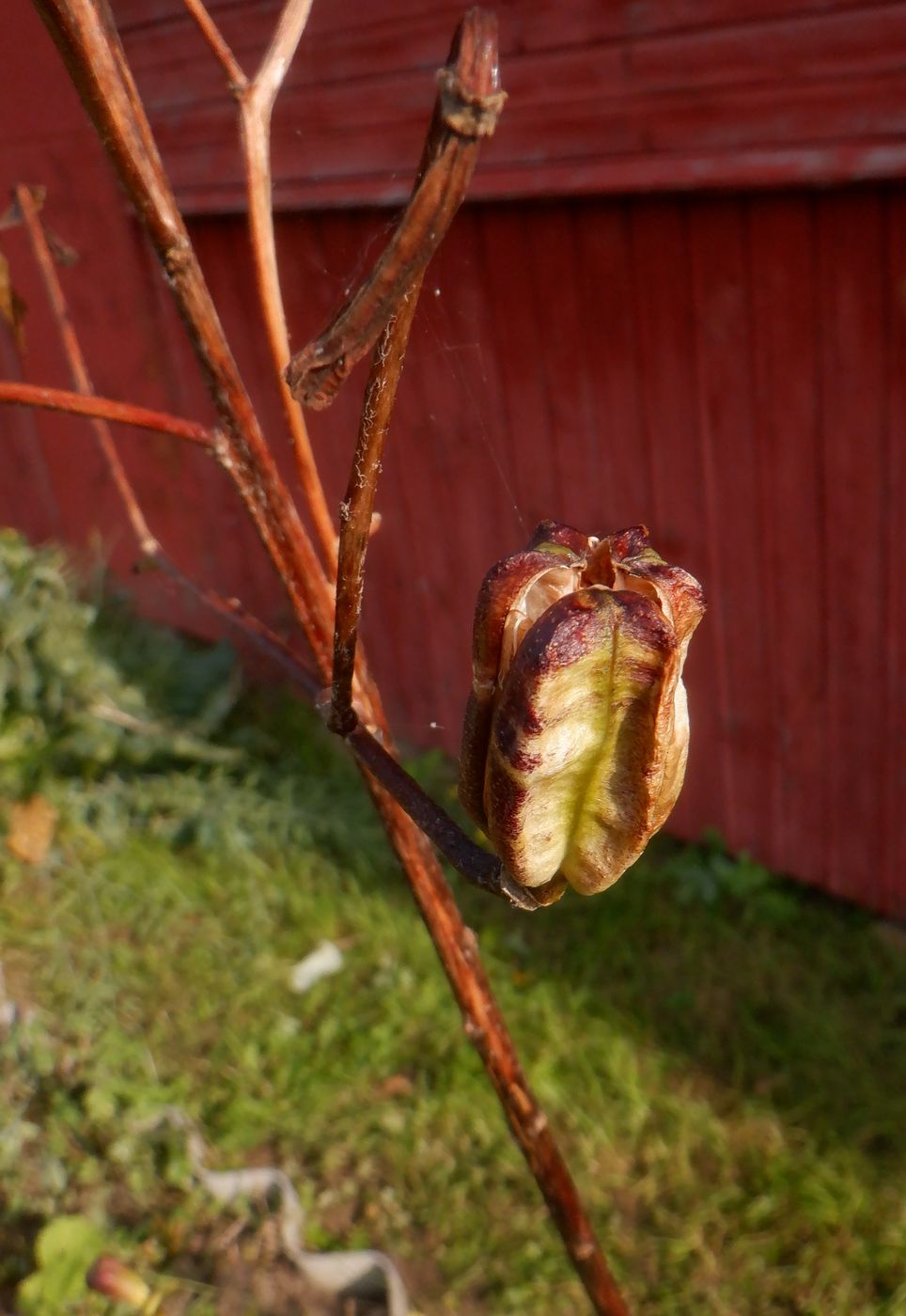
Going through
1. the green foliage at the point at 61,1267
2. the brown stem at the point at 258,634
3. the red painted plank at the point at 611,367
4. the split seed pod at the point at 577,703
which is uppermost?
the split seed pod at the point at 577,703

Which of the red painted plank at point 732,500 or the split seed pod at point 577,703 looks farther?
the red painted plank at point 732,500

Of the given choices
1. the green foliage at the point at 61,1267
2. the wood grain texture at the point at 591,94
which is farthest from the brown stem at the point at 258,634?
the wood grain texture at the point at 591,94

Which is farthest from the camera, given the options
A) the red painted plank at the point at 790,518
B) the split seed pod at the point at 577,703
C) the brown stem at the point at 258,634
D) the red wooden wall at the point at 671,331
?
the red painted plank at the point at 790,518

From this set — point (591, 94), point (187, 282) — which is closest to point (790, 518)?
point (591, 94)

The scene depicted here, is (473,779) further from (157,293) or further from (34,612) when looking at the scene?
(157,293)

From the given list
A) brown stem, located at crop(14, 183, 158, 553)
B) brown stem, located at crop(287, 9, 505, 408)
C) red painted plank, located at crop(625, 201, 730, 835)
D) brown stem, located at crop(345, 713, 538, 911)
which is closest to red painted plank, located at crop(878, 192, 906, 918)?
red painted plank, located at crop(625, 201, 730, 835)

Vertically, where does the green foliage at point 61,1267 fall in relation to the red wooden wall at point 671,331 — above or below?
below

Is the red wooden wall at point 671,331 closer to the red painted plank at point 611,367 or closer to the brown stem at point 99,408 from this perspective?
the red painted plank at point 611,367

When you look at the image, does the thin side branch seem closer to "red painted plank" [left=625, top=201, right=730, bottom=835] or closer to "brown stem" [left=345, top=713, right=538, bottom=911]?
"brown stem" [left=345, top=713, right=538, bottom=911]
